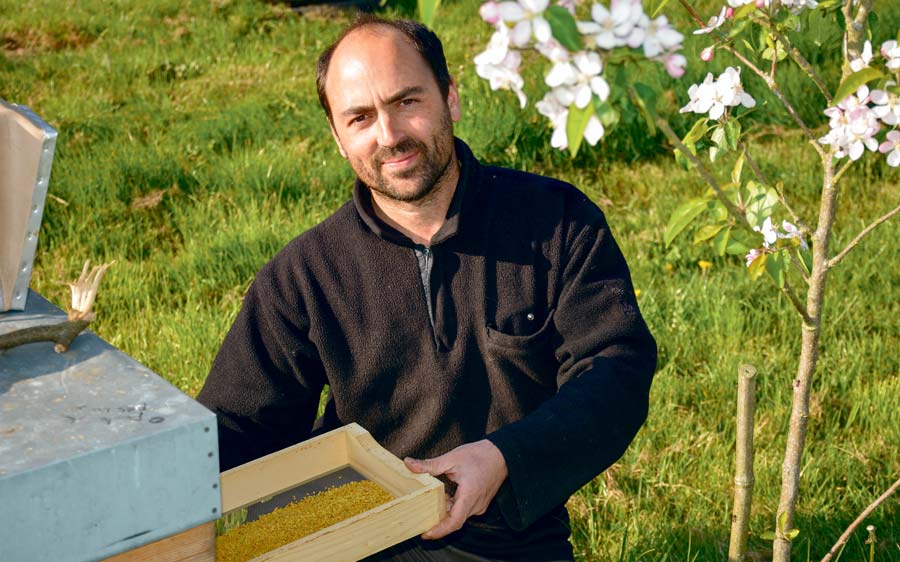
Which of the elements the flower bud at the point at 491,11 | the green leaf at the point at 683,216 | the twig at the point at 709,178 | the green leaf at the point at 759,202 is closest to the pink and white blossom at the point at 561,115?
the flower bud at the point at 491,11

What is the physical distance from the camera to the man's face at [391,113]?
3.04 m

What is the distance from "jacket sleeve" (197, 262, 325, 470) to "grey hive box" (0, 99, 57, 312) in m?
0.86

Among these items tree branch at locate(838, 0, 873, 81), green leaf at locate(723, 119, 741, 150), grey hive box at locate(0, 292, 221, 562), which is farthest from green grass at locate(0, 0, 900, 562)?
grey hive box at locate(0, 292, 221, 562)

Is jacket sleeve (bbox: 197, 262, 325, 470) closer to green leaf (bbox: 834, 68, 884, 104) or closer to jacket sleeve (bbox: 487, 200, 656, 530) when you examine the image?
jacket sleeve (bbox: 487, 200, 656, 530)

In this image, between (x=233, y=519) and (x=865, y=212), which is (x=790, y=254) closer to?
(x=233, y=519)

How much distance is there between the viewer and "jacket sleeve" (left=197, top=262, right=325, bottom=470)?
301 cm

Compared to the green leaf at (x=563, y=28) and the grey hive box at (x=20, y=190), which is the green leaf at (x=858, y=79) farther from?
the grey hive box at (x=20, y=190)

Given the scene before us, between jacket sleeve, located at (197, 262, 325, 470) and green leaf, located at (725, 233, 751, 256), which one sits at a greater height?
green leaf, located at (725, 233, 751, 256)

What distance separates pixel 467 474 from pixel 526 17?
1243 millimetres

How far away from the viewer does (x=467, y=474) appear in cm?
246

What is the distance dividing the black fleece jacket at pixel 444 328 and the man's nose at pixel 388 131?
20 centimetres

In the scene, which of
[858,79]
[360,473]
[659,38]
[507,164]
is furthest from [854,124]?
[507,164]

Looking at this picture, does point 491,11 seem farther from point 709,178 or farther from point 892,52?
point 892,52

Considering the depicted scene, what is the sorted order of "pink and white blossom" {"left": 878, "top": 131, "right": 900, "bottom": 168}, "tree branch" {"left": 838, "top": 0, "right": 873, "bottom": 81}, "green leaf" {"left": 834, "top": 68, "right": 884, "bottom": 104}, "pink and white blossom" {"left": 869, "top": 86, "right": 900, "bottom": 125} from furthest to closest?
1. "tree branch" {"left": 838, "top": 0, "right": 873, "bottom": 81}
2. "pink and white blossom" {"left": 878, "top": 131, "right": 900, "bottom": 168}
3. "pink and white blossom" {"left": 869, "top": 86, "right": 900, "bottom": 125}
4. "green leaf" {"left": 834, "top": 68, "right": 884, "bottom": 104}
